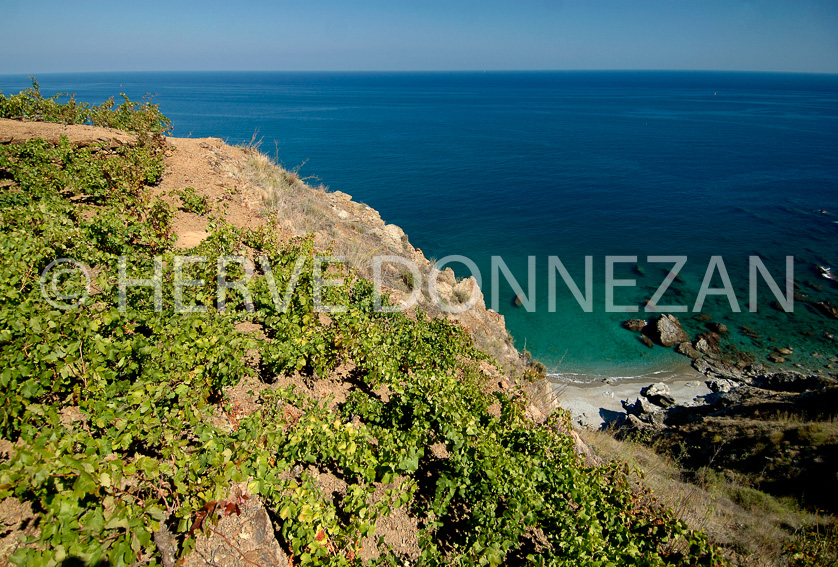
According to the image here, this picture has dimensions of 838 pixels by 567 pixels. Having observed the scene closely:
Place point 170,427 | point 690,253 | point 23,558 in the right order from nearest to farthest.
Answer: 1. point 23,558
2. point 170,427
3. point 690,253

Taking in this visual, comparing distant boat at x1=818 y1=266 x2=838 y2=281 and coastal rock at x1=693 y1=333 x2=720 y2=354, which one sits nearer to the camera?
coastal rock at x1=693 y1=333 x2=720 y2=354

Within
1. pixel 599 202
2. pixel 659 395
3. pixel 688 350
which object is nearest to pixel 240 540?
pixel 659 395

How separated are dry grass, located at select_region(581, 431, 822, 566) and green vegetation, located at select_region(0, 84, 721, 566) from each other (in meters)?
1.84

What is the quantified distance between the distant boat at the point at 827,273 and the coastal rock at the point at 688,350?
15595 mm

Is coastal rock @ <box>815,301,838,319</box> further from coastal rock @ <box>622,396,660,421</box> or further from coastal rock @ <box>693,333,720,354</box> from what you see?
coastal rock @ <box>622,396,660,421</box>

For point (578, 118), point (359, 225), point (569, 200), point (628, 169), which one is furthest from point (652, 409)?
point (578, 118)

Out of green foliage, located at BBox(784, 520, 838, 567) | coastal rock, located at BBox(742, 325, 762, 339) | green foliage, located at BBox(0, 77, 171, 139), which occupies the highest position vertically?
green foliage, located at BBox(0, 77, 171, 139)

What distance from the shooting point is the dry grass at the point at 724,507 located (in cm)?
667

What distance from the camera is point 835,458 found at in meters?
10.1

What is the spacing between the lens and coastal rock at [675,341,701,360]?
21750 mm

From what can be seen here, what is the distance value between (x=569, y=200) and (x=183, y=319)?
4374 centimetres

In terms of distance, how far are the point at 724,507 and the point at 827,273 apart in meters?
30.8

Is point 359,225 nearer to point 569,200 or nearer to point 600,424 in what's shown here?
point 600,424

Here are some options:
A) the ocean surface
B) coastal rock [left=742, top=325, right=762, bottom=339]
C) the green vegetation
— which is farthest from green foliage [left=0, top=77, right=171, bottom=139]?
coastal rock [left=742, top=325, right=762, bottom=339]
